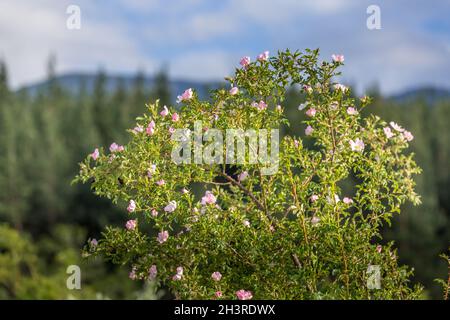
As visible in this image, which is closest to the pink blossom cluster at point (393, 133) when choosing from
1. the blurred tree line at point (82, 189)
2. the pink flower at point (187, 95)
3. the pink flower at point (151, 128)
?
the pink flower at point (187, 95)

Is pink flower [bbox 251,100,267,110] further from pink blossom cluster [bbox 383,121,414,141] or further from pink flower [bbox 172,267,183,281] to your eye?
pink flower [bbox 172,267,183,281]

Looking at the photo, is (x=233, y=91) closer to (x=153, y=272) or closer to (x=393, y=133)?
(x=393, y=133)

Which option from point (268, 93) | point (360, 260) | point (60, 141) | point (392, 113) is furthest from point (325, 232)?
point (60, 141)

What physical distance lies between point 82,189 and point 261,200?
35453mm

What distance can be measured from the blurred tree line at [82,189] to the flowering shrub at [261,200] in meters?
24.9

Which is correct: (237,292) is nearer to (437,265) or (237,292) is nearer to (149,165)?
(149,165)

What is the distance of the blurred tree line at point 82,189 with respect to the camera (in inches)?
1366

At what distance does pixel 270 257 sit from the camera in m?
4.83

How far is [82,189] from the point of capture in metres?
39.3

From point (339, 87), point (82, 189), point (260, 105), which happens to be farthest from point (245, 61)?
point (82, 189)

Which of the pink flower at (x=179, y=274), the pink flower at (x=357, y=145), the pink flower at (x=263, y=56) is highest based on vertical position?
the pink flower at (x=263, y=56)

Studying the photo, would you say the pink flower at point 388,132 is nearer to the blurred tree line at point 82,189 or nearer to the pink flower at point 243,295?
the pink flower at point 243,295

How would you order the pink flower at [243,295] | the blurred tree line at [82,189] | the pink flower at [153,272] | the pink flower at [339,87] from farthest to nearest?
the blurred tree line at [82,189], the pink flower at [153,272], the pink flower at [339,87], the pink flower at [243,295]

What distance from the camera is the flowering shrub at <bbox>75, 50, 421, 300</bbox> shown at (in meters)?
4.79
